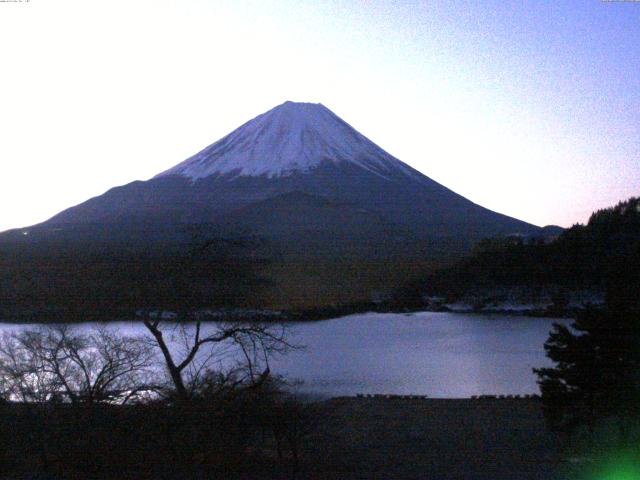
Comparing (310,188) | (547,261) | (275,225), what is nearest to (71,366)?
(275,225)

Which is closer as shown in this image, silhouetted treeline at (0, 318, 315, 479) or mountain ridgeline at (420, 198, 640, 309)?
silhouetted treeline at (0, 318, 315, 479)

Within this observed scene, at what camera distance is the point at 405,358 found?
704cm

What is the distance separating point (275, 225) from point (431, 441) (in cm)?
632

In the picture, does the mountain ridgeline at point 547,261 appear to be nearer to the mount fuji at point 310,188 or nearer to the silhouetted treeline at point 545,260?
the silhouetted treeline at point 545,260

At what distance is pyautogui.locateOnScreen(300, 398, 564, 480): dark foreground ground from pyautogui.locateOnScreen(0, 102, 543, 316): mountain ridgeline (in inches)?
32.7

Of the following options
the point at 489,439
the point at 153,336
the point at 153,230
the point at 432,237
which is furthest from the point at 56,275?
the point at 432,237

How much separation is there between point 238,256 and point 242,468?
3.11ft

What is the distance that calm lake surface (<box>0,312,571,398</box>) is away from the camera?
17.0 ft

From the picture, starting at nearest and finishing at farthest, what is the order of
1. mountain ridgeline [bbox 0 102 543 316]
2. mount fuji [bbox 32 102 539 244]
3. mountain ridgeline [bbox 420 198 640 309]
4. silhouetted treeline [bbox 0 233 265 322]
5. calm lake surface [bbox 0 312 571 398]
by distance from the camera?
silhouetted treeline [bbox 0 233 265 322], mountain ridgeline [bbox 0 102 543 316], calm lake surface [bbox 0 312 571 398], mountain ridgeline [bbox 420 198 640 309], mount fuji [bbox 32 102 539 244]

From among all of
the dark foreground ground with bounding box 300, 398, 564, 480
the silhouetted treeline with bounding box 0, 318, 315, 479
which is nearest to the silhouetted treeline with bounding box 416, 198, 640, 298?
the dark foreground ground with bounding box 300, 398, 564, 480

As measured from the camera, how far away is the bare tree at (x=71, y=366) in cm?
337

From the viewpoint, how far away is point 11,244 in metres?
4.21

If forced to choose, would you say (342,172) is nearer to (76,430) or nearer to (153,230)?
(153,230)

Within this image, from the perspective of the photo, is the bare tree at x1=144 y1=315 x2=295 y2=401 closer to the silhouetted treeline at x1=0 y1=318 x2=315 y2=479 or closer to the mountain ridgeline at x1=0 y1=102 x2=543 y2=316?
the silhouetted treeline at x1=0 y1=318 x2=315 y2=479
